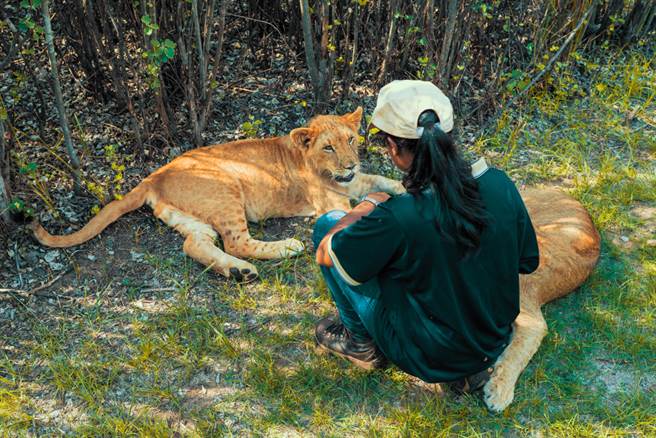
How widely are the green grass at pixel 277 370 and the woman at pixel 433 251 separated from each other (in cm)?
38

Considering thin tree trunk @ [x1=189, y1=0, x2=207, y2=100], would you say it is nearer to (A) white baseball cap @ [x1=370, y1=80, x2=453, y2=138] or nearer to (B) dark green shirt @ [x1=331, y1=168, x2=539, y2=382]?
(A) white baseball cap @ [x1=370, y1=80, x2=453, y2=138]

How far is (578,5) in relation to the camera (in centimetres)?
511

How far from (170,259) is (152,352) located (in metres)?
0.77

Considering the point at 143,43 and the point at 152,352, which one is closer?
the point at 152,352

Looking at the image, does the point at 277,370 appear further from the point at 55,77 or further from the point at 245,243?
the point at 55,77

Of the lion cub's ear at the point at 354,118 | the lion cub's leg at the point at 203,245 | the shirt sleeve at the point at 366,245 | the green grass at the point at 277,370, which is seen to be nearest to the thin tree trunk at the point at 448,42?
the lion cub's ear at the point at 354,118

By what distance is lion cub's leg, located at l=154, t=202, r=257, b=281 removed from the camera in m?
3.58

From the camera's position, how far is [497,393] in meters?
2.79

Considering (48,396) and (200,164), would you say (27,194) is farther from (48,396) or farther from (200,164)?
(48,396)

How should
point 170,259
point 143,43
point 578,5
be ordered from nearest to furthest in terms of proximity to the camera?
1. point 170,259
2. point 143,43
3. point 578,5

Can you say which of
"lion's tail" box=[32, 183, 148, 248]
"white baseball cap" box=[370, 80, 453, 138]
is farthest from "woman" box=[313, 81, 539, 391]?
"lion's tail" box=[32, 183, 148, 248]

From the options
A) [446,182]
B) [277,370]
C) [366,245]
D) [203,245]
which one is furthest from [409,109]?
[203,245]

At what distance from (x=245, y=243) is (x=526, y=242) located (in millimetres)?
1857

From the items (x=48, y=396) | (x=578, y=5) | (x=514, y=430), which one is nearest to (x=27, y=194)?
(x=48, y=396)
